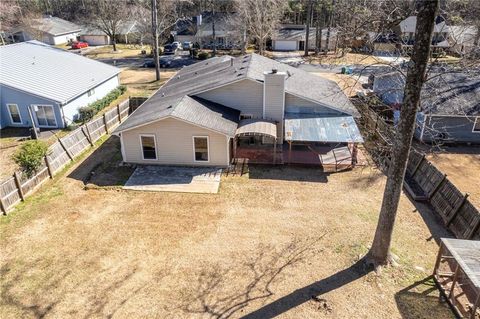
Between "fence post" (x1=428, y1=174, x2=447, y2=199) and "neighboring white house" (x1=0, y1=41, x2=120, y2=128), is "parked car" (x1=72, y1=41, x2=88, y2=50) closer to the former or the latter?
"neighboring white house" (x1=0, y1=41, x2=120, y2=128)

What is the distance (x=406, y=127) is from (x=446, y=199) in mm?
7124

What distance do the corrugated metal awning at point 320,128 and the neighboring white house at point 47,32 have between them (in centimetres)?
5961

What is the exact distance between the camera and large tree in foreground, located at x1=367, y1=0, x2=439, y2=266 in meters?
9.25

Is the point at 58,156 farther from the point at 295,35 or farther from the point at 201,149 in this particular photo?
the point at 295,35

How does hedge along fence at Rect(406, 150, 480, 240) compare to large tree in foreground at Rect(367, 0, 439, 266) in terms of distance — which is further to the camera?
hedge along fence at Rect(406, 150, 480, 240)

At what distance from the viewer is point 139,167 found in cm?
2003

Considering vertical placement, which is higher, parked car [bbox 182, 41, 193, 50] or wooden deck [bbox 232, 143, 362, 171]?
parked car [bbox 182, 41, 193, 50]

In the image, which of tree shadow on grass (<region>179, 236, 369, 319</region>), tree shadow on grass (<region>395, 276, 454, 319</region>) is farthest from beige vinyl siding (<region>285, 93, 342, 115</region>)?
tree shadow on grass (<region>395, 276, 454, 319</region>)

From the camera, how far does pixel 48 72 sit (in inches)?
1082

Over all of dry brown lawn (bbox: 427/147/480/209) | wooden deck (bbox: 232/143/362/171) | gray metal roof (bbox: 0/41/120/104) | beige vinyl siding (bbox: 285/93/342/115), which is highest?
gray metal roof (bbox: 0/41/120/104)

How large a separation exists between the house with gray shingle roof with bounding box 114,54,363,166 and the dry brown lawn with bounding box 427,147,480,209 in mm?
5377

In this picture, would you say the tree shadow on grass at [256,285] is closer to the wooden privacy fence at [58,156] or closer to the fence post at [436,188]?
the fence post at [436,188]

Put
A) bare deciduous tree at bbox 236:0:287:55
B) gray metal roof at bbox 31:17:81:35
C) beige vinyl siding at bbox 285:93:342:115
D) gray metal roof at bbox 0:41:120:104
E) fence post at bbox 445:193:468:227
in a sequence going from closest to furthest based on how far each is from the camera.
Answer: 1. fence post at bbox 445:193:468:227
2. beige vinyl siding at bbox 285:93:342:115
3. gray metal roof at bbox 0:41:120:104
4. bare deciduous tree at bbox 236:0:287:55
5. gray metal roof at bbox 31:17:81:35

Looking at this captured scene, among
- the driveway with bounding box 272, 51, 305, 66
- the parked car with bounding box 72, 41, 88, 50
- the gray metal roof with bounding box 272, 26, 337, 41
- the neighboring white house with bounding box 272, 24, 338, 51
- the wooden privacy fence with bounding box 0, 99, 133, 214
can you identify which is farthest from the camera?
the parked car with bounding box 72, 41, 88, 50
